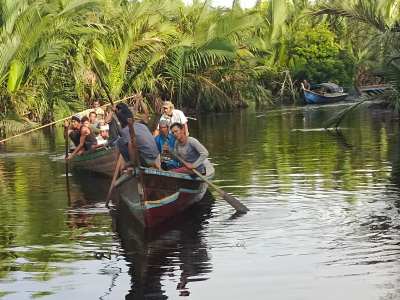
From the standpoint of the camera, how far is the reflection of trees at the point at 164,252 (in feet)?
33.5

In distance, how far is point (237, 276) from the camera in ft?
34.0

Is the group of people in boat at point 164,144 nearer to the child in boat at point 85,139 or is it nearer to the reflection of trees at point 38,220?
the reflection of trees at point 38,220

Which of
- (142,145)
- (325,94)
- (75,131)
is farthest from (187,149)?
(325,94)

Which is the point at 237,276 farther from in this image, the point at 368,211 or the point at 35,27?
the point at 35,27

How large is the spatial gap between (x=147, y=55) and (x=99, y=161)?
72.7ft

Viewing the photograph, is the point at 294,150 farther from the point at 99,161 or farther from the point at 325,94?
the point at 325,94

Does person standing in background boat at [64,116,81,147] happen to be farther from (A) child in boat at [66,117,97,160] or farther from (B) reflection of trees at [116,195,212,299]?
(B) reflection of trees at [116,195,212,299]

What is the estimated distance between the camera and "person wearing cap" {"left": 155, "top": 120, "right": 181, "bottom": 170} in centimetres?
1573

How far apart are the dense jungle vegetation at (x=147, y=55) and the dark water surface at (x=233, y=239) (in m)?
7.55

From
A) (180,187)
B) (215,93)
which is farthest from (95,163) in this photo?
(215,93)

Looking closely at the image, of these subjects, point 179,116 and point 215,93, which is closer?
point 179,116

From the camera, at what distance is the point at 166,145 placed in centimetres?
1650

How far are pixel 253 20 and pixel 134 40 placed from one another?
19.2 feet

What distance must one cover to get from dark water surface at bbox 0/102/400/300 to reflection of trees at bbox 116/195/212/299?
2cm
